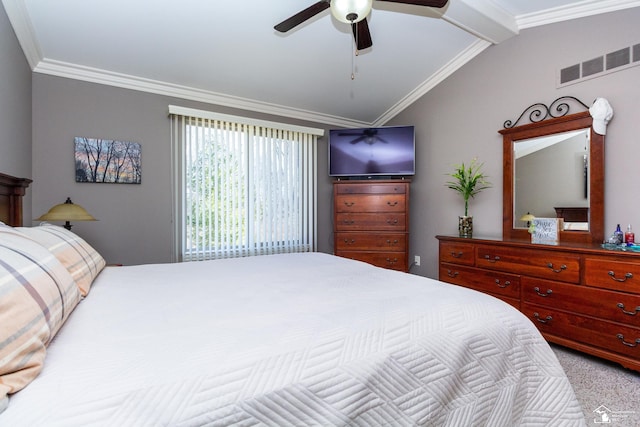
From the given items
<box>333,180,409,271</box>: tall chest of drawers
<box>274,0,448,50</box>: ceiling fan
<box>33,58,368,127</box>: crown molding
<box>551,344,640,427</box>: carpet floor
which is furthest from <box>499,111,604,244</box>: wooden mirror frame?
<box>33,58,368,127</box>: crown molding

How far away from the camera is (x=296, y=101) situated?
150 inches

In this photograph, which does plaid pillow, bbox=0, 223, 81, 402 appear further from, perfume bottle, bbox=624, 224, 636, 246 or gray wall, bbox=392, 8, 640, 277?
gray wall, bbox=392, 8, 640, 277

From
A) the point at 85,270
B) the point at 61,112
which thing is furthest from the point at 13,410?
the point at 61,112

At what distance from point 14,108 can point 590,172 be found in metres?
4.44

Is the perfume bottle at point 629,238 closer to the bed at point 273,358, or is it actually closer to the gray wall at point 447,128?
the gray wall at point 447,128

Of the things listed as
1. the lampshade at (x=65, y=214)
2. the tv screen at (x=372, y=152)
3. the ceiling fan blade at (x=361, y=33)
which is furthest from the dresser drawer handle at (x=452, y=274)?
the lampshade at (x=65, y=214)

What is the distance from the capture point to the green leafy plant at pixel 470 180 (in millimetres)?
3182

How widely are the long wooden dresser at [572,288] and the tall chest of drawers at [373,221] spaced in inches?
38.4

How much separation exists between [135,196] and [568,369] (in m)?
3.92

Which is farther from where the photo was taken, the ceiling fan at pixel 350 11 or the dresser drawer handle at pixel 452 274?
the dresser drawer handle at pixel 452 274

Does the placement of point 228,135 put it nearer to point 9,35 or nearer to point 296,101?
point 296,101

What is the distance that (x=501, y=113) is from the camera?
10.1ft

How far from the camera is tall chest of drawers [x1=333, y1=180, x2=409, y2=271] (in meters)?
3.65

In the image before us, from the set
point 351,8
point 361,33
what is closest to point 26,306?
point 351,8
